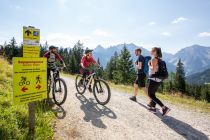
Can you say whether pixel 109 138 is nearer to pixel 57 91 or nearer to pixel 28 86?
pixel 28 86

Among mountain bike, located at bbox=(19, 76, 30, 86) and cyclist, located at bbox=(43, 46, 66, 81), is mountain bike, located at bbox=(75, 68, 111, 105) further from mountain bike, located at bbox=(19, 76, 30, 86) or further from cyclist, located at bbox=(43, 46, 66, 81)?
mountain bike, located at bbox=(19, 76, 30, 86)

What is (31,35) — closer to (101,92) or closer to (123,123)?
(123,123)

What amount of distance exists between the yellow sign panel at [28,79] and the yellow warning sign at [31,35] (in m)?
0.49

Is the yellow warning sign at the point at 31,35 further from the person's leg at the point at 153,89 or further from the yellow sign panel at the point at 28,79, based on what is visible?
the person's leg at the point at 153,89

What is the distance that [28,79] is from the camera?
5.64 metres

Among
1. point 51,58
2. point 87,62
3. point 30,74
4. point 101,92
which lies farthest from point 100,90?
point 30,74

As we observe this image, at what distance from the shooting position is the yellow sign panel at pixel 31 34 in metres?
5.65

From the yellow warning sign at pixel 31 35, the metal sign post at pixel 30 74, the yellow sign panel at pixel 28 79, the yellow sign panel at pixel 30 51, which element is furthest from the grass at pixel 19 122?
the yellow warning sign at pixel 31 35

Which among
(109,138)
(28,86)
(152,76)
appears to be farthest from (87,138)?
(152,76)

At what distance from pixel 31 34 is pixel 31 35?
0.09ft

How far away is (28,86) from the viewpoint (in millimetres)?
5633

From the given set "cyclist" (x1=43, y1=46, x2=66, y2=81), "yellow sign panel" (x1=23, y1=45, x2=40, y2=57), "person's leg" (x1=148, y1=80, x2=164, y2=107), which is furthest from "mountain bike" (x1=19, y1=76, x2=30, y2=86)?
"person's leg" (x1=148, y1=80, x2=164, y2=107)

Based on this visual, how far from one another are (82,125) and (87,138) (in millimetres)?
990

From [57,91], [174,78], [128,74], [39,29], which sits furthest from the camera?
[174,78]
